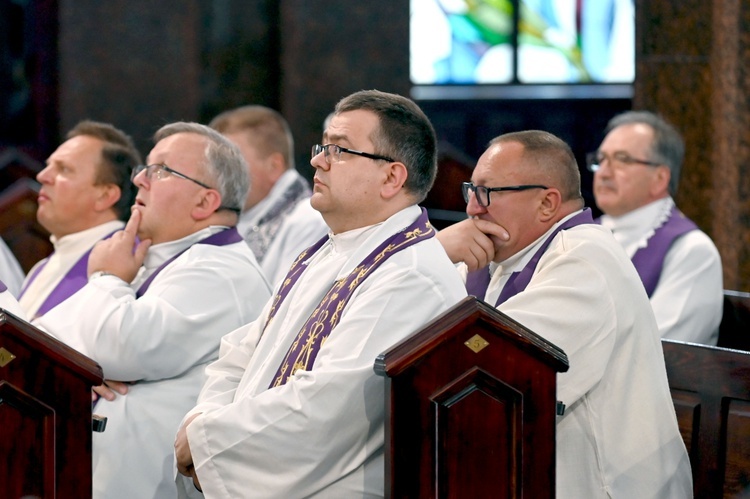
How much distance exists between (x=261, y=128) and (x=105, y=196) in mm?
1419

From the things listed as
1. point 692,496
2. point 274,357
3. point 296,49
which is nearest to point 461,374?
point 274,357

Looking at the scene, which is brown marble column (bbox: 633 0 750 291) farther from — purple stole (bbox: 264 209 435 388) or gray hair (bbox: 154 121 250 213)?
purple stole (bbox: 264 209 435 388)

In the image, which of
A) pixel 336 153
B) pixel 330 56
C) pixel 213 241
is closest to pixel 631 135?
pixel 213 241

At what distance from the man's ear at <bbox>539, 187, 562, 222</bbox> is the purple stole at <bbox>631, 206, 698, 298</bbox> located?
6.01ft

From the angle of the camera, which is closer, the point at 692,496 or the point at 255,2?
the point at 692,496

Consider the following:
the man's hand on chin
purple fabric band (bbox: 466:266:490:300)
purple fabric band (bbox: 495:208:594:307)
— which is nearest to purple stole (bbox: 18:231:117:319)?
purple fabric band (bbox: 466:266:490:300)

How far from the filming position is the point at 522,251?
3.44 m

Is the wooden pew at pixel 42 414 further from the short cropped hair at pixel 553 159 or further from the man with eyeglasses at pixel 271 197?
the man with eyeglasses at pixel 271 197

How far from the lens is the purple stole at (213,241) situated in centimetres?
393

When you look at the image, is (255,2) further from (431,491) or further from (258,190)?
(431,491)

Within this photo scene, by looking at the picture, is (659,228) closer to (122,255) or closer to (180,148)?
(180,148)

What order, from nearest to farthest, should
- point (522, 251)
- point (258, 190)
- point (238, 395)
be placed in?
point (238, 395) → point (522, 251) → point (258, 190)

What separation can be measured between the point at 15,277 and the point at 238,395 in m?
2.60

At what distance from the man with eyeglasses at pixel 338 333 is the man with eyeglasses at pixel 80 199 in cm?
148
